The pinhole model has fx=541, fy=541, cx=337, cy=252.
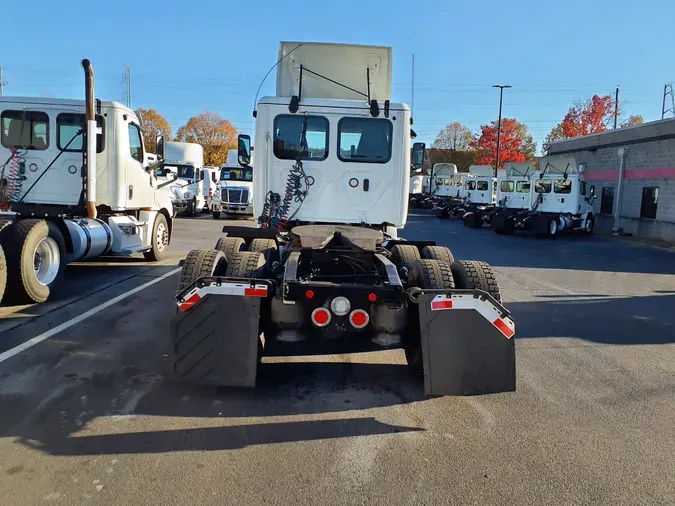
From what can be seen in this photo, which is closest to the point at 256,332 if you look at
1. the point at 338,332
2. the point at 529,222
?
the point at 338,332

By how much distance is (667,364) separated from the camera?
5840 millimetres

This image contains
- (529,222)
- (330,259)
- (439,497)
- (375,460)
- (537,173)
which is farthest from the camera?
(537,173)

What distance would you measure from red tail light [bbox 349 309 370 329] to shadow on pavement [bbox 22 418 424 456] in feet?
2.41

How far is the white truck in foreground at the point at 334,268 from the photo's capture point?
4.23 m

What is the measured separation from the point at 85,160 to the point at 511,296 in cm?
779

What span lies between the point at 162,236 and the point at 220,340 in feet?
29.2

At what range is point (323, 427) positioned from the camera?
13.2 ft

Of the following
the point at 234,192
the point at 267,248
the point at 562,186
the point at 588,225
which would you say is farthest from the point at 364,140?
the point at 588,225

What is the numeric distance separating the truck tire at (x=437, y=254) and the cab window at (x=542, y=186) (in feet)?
66.4

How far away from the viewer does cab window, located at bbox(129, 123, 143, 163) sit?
34.1ft

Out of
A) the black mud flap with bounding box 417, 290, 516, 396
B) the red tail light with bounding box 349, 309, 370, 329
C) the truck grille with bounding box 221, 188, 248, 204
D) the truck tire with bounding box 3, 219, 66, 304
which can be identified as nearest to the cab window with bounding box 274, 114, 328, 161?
the truck tire with bounding box 3, 219, 66, 304

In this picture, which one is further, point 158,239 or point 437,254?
point 158,239

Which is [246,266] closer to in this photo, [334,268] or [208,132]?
[334,268]

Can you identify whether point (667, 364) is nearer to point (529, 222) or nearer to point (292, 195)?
point (292, 195)
